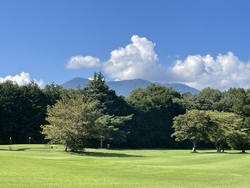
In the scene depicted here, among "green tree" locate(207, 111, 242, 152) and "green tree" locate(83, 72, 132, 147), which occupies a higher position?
"green tree" locate(83, 72, 132, 147)

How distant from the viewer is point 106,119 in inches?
2391

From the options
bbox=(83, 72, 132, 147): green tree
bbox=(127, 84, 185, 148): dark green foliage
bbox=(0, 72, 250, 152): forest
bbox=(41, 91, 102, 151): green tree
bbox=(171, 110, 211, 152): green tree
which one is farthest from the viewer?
bbox=(127, 84, 185, 148): dark green foliage

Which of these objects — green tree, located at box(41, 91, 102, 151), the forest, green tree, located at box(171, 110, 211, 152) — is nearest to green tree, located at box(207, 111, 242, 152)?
the forest

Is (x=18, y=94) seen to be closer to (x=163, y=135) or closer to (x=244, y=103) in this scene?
(x=163, y=135)

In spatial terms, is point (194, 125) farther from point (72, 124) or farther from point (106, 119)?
point (72, 124)

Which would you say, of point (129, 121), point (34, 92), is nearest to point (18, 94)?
point (34, 92)

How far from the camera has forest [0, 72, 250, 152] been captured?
4103cm

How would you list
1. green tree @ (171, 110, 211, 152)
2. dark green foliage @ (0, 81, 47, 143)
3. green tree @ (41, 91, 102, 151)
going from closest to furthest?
green tree @ (41, 91, 102, 151), green tree @ (171, 110, 211, 152), dark green foliage @ (0, 81, 47, 143)

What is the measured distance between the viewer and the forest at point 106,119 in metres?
41.0

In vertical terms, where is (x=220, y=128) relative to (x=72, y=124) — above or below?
above

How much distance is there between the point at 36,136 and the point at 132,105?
25.8 metres

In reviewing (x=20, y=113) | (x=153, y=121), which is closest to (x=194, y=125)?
(x=153, y=121)

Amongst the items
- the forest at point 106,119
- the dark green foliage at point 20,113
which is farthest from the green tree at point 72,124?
the dark green foliage at point 20,113

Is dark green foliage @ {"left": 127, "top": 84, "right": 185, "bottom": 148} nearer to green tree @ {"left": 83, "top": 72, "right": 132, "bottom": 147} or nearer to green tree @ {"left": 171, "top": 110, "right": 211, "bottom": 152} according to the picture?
green tree @ {"left": 83, "top": 72, "right": 132, "bottom": 147}
